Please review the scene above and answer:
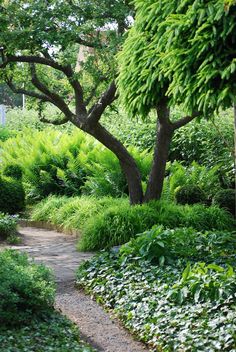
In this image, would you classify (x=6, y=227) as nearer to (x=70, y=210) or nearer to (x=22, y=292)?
(x=70, y=210)

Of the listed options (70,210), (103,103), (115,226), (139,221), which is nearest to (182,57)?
(115,226)

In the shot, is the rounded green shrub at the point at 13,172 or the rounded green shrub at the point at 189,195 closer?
the rounded green shrub at the point at 189,195

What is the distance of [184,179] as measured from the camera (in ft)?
43.5

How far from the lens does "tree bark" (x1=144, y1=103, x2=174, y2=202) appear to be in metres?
11.2

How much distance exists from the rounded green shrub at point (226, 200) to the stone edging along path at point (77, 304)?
2817 mm

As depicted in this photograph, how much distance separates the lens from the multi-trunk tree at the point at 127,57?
4988 mm

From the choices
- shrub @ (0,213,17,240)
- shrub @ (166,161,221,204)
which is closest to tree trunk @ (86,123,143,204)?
shrub @ (166,161,221,204)

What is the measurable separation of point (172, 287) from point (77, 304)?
1310 millimetres

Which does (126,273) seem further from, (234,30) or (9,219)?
(9,219)

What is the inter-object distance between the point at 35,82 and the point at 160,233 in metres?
4.32

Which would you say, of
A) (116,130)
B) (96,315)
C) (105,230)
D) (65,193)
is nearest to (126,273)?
(96,315)

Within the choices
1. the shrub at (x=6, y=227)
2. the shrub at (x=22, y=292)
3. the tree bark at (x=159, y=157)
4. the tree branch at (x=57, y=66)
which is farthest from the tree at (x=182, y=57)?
the shrub at (x=6, y=227)

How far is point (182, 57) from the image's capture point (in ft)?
17.0

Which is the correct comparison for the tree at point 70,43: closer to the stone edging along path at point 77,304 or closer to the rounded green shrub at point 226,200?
the rounded green shrub at point 226,200
